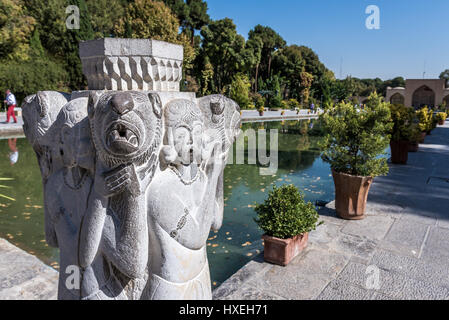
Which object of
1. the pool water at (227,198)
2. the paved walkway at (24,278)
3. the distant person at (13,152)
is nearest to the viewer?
the paved walkway at (24,278)

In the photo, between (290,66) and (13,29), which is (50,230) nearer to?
(13,29)

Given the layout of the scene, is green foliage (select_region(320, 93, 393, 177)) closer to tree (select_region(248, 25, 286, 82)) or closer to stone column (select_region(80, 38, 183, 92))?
stone column (select_region(80, 38, 183, 92))

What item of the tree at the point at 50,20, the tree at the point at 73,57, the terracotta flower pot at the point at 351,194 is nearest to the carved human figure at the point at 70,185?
the terracotta flower pot at the point at 351,194

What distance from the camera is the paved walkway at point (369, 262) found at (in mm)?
3006

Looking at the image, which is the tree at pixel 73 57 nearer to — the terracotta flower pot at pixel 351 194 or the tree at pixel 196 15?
the tree at pixel 196 15

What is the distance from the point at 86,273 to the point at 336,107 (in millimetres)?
4596

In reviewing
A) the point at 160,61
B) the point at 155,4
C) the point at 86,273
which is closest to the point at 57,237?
the point at 86,273

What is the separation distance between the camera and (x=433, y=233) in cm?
435

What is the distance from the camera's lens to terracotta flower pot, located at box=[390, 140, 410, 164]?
28.3ft

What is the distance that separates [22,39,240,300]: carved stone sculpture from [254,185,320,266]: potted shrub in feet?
5.90

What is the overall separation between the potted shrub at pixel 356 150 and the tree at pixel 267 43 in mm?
35348

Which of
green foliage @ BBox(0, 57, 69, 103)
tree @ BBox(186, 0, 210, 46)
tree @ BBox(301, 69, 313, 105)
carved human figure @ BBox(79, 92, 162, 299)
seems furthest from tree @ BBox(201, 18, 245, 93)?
carved human figure @ BBox(79, 92, 162, 299)

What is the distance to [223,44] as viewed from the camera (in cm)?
3162

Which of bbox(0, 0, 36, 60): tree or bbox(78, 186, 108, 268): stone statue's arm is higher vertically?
bbox(0, 0, 36, 60): tree
